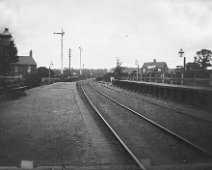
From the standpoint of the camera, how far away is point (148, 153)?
707 cm

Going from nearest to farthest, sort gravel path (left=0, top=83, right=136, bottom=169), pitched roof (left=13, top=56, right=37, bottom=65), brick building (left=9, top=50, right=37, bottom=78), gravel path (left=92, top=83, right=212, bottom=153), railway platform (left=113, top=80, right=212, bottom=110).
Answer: gravel path (left=0, top=83, right=136, bottom=169) → gravel path (left=92, top=83, right=212, bottom=153) → railway platform (left=113, top=80, right=212, bottom=110) → brick building (left=9, top=50, right=37, bottom=78) → pitched roof (left=13, top=56, right=37, bottom=65)

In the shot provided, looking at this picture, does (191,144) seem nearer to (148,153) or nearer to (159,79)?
(148,153)

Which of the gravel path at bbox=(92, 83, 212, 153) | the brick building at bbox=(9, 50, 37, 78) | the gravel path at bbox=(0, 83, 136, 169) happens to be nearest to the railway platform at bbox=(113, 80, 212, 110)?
the gravel path at bbox=(92, 83, 212, 153)

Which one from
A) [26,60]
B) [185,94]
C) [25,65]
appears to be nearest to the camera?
[185,94]

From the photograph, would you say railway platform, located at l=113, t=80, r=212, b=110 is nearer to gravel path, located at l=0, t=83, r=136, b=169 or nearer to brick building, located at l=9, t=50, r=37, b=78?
gravel path, located at l=0, t=83, r=136, b=169

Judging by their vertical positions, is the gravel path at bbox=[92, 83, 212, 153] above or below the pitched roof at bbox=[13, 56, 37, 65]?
below

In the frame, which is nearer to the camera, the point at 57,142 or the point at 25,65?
the point at 57,142

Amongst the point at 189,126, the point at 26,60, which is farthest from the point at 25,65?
the point at 189,126

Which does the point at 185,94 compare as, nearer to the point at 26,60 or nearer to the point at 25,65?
the point at 25,65

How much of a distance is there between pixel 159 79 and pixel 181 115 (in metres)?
11.5

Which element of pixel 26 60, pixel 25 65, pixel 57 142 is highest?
pixel 26 60

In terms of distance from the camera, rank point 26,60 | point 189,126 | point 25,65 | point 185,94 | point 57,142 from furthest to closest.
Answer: point 26,60
point 25,65
point 185,94
point 189,126
point 57,142

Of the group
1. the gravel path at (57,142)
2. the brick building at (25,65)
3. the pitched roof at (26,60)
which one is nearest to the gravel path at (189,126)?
the gravel path at (57,142)

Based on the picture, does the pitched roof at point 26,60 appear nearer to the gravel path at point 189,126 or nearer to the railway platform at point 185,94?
the railway platform at point 185,94
